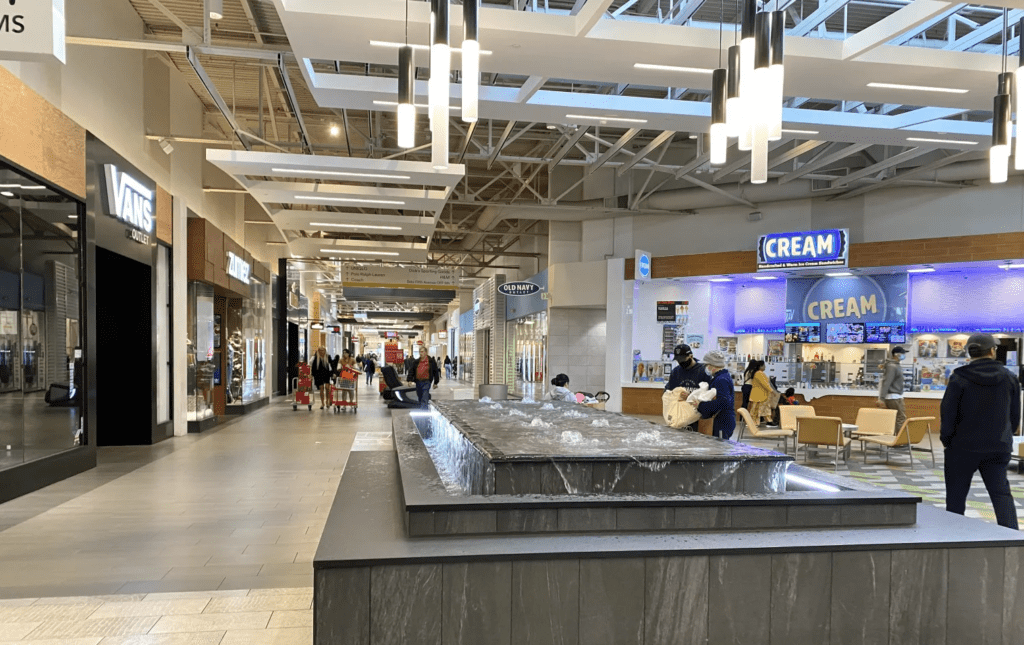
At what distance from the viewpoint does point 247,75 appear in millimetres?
11156

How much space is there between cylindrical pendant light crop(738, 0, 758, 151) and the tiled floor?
122 inches

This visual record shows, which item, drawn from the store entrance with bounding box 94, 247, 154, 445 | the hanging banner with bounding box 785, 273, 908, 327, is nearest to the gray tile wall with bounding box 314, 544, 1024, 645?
the store entrance with bounding box 94, 247, 154, 445

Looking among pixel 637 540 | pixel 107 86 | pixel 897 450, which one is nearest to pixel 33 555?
pixel 637 540

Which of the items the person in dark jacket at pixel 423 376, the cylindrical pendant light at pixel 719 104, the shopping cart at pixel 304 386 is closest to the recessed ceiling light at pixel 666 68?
the cylindrical pendant light at pixel 719 104

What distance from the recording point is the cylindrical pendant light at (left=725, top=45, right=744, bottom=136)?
3342 millimetres

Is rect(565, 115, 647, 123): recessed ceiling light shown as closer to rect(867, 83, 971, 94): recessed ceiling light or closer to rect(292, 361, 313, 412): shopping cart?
rect(867, 83, 971, 94): recessed ceiling light

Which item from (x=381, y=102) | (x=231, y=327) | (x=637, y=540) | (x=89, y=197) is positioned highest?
(x=381, y=102)

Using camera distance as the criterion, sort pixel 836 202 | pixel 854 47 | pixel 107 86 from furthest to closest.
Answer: pixel 836 202, pixel 107 86, pixel 854 47

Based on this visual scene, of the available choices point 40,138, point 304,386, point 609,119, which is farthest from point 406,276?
point 40,138

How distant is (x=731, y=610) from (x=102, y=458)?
26.0 ft

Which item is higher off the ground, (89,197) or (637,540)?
(89,197)

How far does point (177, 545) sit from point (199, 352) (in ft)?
25.2

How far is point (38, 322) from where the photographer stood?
257 inches

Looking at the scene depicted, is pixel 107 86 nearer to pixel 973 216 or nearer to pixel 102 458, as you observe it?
pixel 102 458
